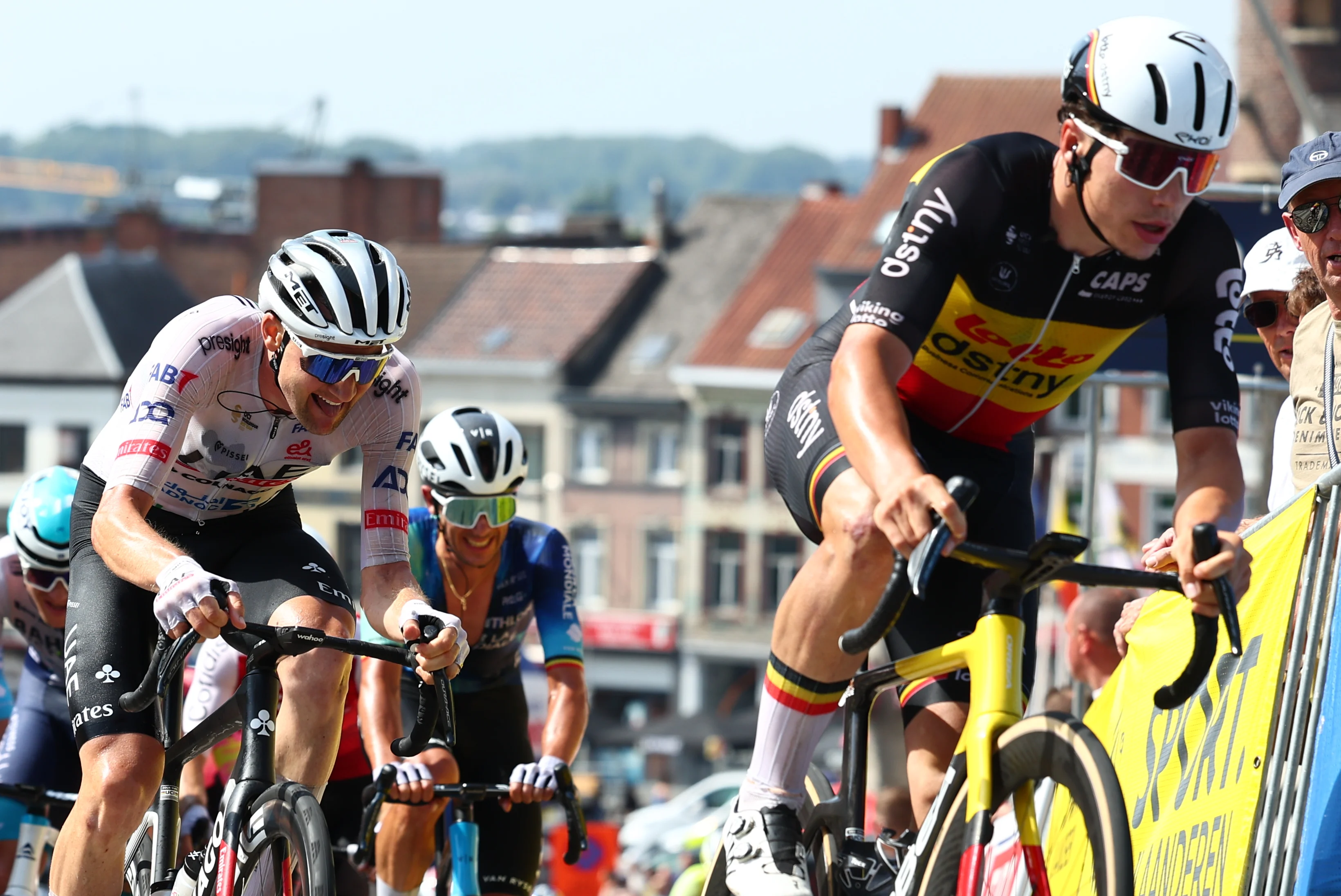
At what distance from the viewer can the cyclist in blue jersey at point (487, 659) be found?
281 inches

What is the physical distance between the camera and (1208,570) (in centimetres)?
398

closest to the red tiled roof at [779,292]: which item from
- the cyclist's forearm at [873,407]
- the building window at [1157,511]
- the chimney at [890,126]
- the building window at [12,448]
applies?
the chimney at [890,126]

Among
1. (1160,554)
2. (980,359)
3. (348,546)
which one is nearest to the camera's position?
(1160,554)

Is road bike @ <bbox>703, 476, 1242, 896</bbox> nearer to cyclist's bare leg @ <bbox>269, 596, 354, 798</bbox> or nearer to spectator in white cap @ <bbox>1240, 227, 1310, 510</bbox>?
cyclist's bare leg @ <bbox>269, 596, 354, 798</bbox>

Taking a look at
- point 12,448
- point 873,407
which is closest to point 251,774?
point 873,407

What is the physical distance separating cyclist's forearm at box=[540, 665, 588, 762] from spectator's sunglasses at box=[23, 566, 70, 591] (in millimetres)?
1894

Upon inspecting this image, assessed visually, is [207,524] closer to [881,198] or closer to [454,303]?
[881,198]

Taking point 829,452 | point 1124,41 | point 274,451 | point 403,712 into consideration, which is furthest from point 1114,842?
point 403,712

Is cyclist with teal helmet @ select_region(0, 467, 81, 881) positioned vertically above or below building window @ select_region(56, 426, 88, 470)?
below

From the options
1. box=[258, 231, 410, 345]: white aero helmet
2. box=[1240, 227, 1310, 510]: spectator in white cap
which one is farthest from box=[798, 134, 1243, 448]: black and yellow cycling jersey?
box=[1240, 227, 1310, 510]: spectator in white cap

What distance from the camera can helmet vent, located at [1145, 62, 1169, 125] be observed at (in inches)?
164

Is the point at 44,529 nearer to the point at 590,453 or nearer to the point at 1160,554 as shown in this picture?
the point at 1160,554

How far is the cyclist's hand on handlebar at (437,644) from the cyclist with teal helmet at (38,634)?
92.2 inches

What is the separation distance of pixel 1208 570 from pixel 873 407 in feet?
2.59
